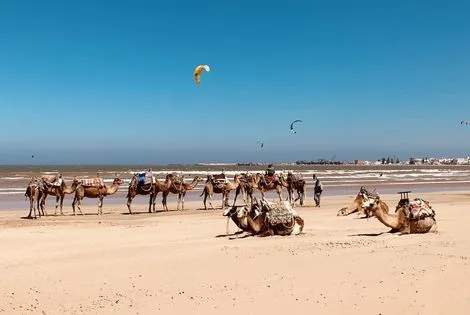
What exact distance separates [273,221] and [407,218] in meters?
3.05

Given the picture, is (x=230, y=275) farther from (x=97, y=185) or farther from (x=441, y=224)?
(x=97, y=185)

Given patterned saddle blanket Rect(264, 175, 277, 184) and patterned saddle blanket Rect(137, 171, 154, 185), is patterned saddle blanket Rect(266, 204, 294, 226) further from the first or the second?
patterned saddle blanket Rect(264, 175, 277, 184)

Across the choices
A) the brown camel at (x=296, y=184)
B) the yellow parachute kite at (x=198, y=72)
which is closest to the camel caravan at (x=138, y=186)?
the brown camel at (x=296, y=184)

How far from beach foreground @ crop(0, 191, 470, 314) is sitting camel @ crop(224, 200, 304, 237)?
0.44 m

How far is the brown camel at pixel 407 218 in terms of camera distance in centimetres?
1266

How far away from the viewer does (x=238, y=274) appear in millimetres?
8797

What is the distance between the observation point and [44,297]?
7836 mm

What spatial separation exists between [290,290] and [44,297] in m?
3.45

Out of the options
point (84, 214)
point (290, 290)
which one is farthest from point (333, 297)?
point (84, 214)

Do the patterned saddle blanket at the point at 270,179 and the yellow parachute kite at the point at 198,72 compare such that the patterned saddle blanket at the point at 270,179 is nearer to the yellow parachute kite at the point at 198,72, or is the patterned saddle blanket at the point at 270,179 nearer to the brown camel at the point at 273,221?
the yellow parachute kite at the point at 198,72

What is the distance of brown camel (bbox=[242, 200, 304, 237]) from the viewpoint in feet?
42.7

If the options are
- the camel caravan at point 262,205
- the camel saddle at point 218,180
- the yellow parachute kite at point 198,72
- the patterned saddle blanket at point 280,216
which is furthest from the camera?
the camel saddle at point 218,180

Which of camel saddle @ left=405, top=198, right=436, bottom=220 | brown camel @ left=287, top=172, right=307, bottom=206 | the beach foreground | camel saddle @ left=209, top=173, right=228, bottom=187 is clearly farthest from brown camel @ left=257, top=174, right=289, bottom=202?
camel saddle @ left=405, top=198, right=436, bottom=220

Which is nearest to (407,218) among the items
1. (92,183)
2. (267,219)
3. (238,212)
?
(267,219)
